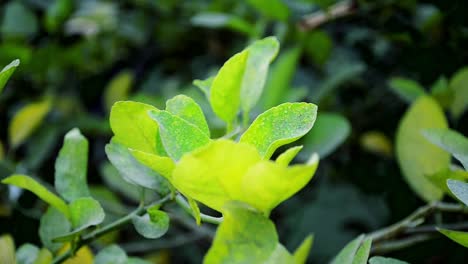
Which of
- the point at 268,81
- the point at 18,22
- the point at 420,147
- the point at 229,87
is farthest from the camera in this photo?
the point at 18,22

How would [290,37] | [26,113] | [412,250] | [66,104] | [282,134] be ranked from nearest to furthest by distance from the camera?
1. [282,134]
2. [412,250]
3. [26,113]
4. [290,37]
5. [66,104]

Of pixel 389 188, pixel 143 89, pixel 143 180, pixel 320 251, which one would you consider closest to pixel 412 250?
pixel 389 188

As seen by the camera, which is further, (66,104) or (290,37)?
(66,104)

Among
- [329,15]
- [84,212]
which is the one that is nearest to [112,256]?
[84,212]

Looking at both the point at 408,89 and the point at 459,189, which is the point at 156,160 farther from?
the point at 408,89

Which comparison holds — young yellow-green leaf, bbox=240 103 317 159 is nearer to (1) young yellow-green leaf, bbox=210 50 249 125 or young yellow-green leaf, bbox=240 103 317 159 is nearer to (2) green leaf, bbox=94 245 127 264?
(1) young yellow-green leaf, bbox=210 50 249 125

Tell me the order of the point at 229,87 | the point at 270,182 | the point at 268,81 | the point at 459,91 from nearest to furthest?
the point at 270,182 → the point at 229,87 → the point at 459,91 → the point at 268,81

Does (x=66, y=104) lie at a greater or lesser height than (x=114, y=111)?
lesser

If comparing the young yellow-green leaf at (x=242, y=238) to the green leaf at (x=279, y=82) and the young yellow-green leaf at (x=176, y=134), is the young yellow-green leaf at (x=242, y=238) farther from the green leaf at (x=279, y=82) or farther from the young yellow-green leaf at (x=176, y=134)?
the green leaf at (x=279, y=82)

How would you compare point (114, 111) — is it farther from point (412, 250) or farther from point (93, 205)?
point (412, 250)
